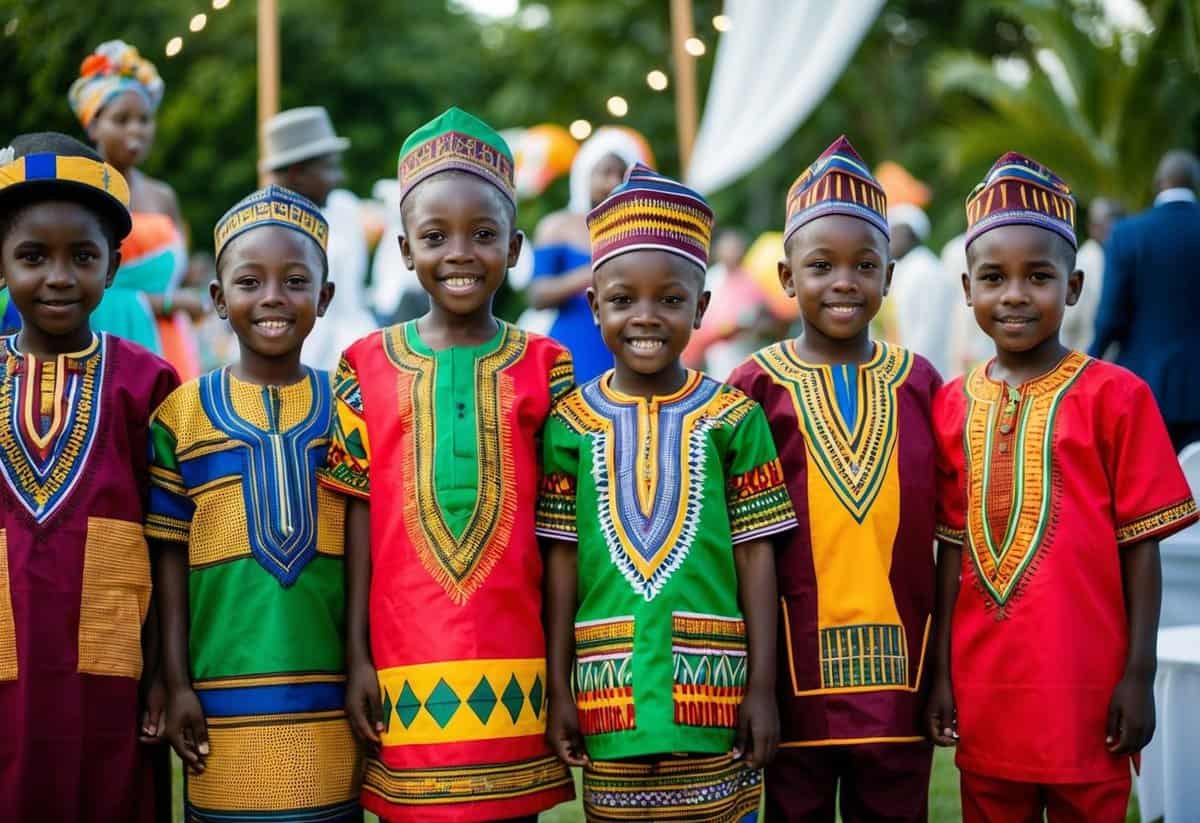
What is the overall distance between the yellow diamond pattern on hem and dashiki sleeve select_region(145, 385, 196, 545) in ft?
2.01

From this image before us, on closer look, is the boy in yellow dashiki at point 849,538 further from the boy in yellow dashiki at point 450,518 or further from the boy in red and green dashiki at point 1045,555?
the boy in yellow dashiki at point 450,518

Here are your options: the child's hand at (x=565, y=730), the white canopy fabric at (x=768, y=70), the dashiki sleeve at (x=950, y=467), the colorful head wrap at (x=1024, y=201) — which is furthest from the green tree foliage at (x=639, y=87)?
the child's hand at (x=565, y=730)

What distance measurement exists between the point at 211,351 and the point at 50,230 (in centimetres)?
990

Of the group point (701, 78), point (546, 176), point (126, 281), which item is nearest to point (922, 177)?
point (701, 78)

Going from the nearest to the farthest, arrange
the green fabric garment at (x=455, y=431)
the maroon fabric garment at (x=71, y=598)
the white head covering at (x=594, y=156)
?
the maroon fabric garment at (x=71, y=598) < the green fabric garment at (x=455, y=431) < the white head covering at (x=594, y=156)

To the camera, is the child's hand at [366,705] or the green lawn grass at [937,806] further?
the green lawn grass at [937,806]

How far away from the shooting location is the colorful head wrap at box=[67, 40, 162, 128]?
17.4 feet

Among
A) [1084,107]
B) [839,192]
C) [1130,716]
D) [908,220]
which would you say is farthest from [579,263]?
[1084,107]

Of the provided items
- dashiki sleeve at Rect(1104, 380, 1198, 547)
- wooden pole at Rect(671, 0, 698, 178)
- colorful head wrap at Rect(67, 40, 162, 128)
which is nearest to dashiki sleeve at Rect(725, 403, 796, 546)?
dashiki sleeve at Rect(1104, 380, 1198, 547)

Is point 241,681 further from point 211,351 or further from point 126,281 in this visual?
point 211,351

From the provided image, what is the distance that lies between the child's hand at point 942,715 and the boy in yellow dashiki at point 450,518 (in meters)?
0.84

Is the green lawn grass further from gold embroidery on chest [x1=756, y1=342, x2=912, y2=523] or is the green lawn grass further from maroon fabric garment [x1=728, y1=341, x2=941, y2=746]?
gold embroidery on chest [x1=756, y1=342, x2=912, y2=523]

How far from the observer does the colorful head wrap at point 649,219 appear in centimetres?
321

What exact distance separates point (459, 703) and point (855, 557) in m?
0.94
